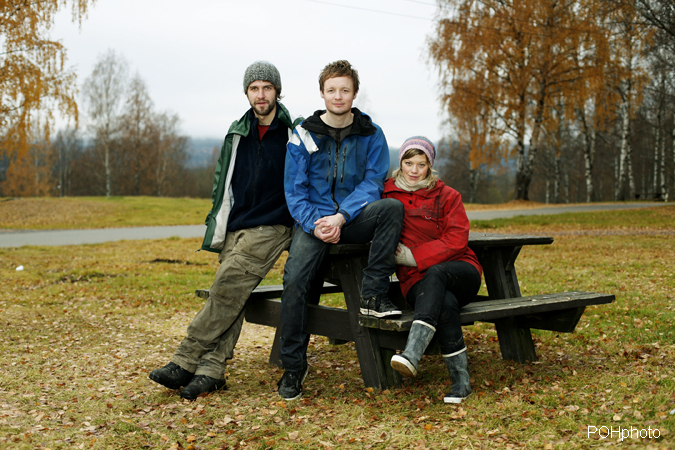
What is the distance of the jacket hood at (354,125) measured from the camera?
12.1 ft

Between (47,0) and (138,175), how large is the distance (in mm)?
43305

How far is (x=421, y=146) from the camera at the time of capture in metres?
3.70

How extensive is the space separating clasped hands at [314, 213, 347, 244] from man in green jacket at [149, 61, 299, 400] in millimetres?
592

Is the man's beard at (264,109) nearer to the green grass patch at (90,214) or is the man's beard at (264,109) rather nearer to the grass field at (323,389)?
the grass field at (323,389)

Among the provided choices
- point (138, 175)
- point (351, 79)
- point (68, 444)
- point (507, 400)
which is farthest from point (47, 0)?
point (138, 175)

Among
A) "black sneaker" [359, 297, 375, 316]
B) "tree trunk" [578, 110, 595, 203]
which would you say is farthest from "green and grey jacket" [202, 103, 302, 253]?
"tree trunk" [578, 110, 595, 203]

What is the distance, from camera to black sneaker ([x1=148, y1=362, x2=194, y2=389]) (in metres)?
3.66

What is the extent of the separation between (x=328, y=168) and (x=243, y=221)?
0.76 metres

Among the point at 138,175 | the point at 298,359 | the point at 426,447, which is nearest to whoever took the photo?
the point at 426,447

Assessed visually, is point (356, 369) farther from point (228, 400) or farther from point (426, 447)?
point (426, 447)

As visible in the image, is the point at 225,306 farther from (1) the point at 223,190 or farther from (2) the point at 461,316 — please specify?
(2) the point at 461,316

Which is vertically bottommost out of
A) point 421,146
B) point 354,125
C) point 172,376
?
point 172,376

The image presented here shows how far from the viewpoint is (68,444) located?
114 inches

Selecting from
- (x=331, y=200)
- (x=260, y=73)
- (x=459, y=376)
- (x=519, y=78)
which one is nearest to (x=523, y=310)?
(x=459, y=376)
